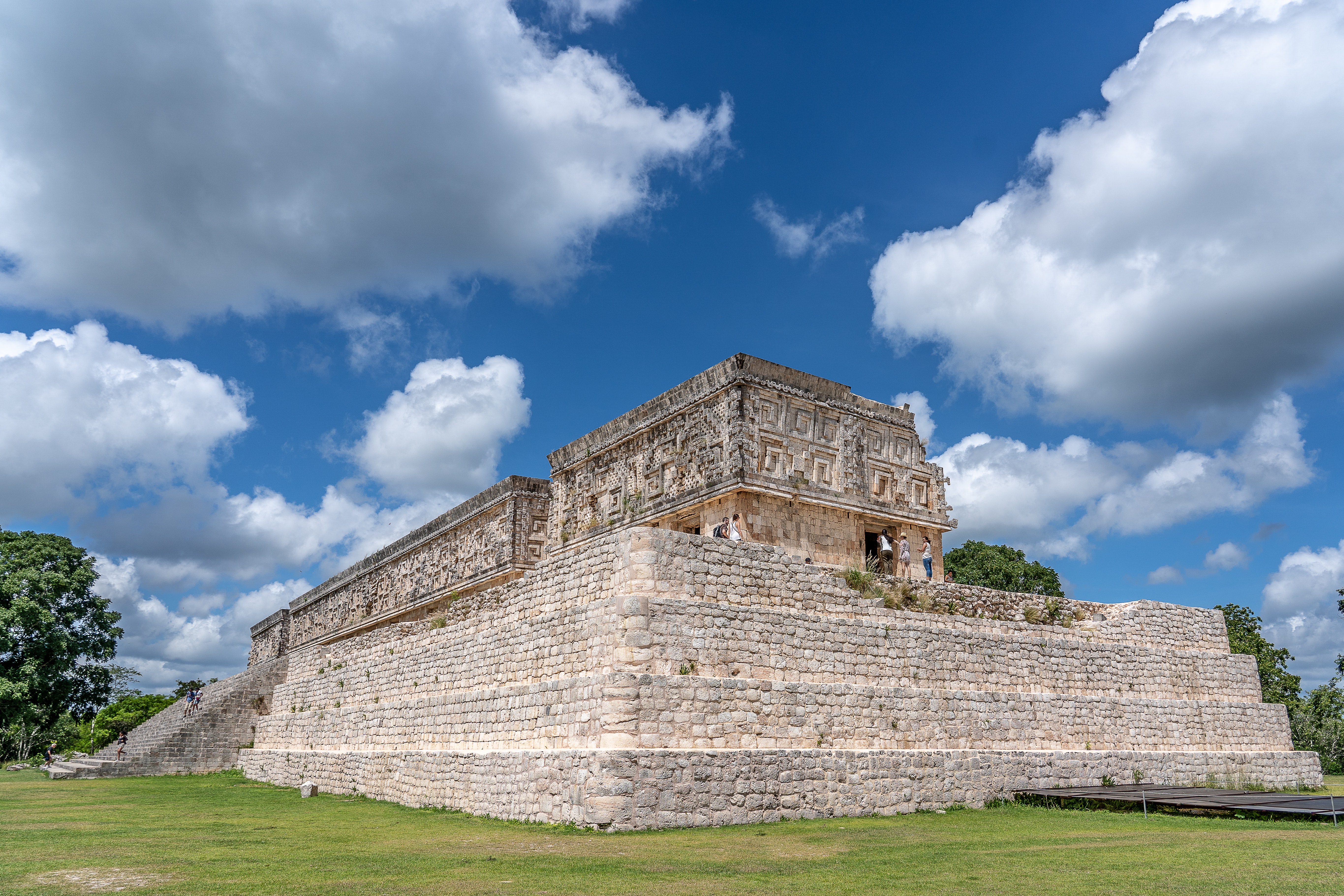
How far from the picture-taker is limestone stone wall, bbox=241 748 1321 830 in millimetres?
10102

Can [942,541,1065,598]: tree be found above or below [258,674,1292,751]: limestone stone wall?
above

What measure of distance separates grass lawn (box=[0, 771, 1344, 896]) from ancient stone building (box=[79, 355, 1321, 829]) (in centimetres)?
74

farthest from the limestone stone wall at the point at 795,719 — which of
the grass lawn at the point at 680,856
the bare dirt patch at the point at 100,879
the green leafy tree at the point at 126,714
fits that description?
the green leafy tree at the point at 126,714

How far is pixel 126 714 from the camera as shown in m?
54.5

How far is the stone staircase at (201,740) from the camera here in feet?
86.0

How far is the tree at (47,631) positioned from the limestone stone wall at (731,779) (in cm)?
1991

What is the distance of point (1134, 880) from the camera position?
695 cm

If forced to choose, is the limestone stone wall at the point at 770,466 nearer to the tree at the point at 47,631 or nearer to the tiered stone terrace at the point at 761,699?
the tiered stone terrace at the point at 761,699

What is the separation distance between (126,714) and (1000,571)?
176 feet

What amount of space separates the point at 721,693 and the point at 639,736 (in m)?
1.36

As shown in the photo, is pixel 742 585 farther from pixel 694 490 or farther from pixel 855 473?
pixel 855 473

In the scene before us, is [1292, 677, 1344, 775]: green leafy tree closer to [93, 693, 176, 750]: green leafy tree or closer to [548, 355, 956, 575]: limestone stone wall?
[548, 355, 956, 575]: limestone stone wall

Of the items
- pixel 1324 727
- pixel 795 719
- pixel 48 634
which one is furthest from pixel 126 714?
pixel 1324 727

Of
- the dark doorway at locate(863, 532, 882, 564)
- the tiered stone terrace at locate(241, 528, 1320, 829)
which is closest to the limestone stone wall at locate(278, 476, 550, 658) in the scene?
the tiered stone terrace at locate(241, 528, 1320, 829)
